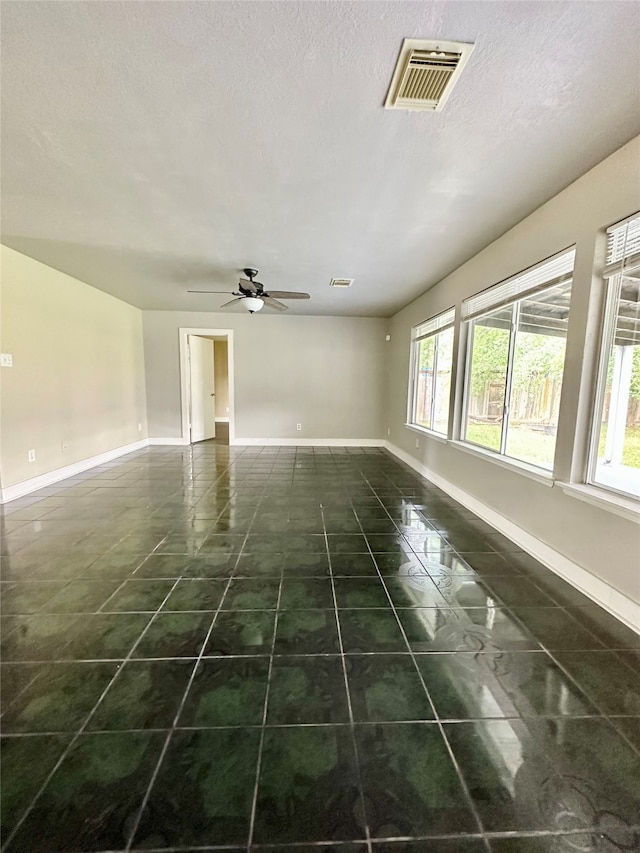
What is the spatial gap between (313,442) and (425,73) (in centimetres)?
574

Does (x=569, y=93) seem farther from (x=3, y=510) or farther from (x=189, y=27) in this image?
(x=3, y=510)

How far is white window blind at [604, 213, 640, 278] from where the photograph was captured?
6.17ft

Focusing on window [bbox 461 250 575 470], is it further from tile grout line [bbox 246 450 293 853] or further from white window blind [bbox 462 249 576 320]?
tile grout line [bbox 246 450 293 853]

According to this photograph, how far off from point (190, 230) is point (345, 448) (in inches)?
178

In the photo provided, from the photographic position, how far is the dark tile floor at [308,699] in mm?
972

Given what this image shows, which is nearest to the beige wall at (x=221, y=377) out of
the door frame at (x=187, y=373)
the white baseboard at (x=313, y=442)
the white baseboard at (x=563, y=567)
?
the door frame at (x=187, y=373)

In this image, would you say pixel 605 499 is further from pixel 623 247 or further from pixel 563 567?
pixel 623 247

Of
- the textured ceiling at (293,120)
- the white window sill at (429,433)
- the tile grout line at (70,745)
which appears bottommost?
the tile grout line at (70,745)

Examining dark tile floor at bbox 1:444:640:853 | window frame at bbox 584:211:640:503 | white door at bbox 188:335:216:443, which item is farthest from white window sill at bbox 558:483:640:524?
white door at bbox 188:335:216:443

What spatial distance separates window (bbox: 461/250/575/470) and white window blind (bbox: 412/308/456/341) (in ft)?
1.50

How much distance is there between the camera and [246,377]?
661 cm

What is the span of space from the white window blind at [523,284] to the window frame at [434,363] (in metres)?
0.43

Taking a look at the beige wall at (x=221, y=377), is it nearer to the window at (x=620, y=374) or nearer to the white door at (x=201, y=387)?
the white door at (x=201, y=387)

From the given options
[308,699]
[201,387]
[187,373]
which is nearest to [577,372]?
[308,699]
